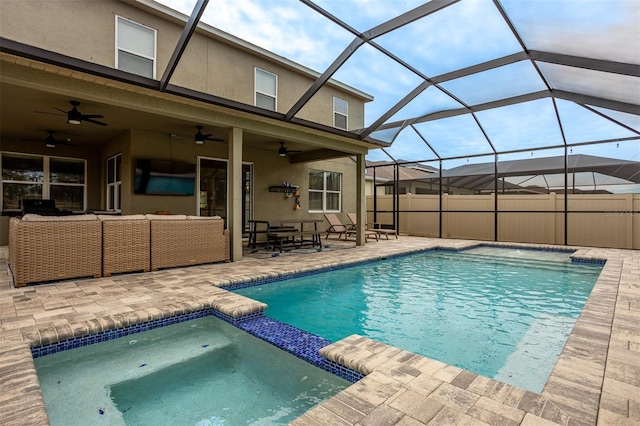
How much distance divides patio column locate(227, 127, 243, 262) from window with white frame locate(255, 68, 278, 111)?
2.73 m

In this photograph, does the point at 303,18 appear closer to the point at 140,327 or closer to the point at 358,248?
the point at 140,327

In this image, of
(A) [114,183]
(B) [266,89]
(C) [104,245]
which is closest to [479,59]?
(B) [266,89]

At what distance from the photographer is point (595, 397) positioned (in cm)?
195

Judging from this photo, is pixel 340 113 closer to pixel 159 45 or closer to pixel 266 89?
pixel 266 89

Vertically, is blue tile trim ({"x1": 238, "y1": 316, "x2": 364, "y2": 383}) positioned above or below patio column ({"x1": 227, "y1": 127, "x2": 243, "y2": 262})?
below

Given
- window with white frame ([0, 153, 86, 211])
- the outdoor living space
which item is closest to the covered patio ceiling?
the outdoor living space

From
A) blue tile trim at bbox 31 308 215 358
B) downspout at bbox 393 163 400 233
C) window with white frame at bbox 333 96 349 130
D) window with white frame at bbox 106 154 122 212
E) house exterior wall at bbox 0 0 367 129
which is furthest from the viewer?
downspout at bbox 393 163 400 233

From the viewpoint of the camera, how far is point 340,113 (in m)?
11.3

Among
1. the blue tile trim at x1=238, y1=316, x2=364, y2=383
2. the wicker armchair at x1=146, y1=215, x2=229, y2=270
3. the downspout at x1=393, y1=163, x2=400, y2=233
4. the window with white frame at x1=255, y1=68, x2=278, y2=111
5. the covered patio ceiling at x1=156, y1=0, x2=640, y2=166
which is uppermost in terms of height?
the window with white frame at x1=255, y1=68, x2=278, y2=111

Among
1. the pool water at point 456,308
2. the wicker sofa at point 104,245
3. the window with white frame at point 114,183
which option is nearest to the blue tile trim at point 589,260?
the pool water at point 456,308

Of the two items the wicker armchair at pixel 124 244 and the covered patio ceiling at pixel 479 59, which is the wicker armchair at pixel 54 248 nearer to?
the wicker armchair at pixel 124 244

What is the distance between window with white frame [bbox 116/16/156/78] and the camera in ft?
21.7

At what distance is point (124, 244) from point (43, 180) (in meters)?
5.51

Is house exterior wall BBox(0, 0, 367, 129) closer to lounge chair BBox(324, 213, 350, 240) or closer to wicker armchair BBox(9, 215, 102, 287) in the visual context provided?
lounge chair BBox(324, 213, 350, 240)
